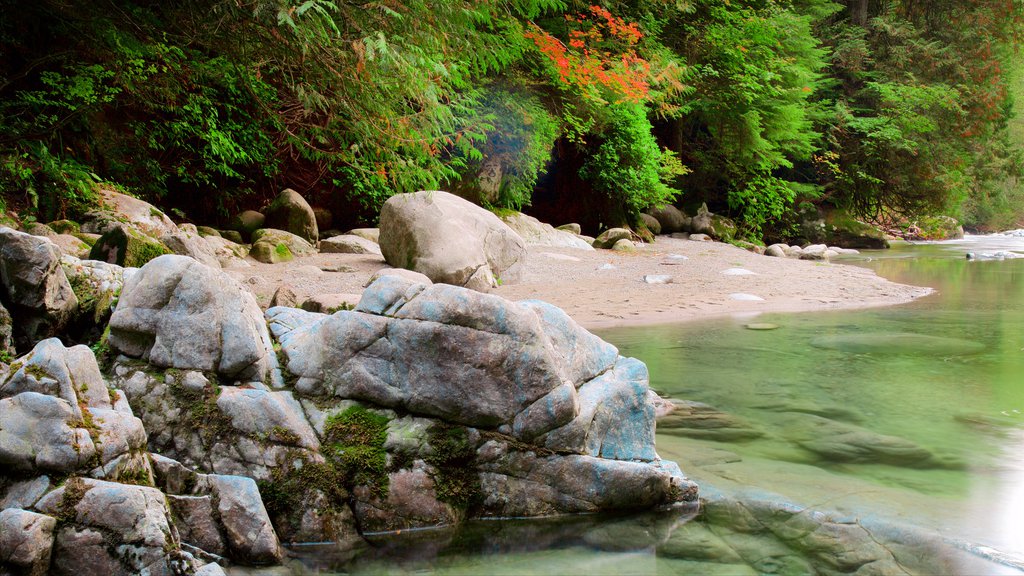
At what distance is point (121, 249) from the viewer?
5.51 meters

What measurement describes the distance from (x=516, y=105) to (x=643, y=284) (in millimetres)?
4489

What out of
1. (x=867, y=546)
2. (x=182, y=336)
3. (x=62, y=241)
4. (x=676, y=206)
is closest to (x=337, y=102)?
(x=62, y=241)

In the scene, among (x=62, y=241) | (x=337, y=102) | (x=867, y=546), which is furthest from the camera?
(x=337, y=102)

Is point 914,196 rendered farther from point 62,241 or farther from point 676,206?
point 62,241

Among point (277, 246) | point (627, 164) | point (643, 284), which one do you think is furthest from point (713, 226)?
point (277, 246)

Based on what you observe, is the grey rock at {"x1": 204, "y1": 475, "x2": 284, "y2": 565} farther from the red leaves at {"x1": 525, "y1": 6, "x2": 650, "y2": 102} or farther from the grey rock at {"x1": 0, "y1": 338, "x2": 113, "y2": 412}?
the red leaves at {"x1": 525, "y1": 6, "x2": 650, "y2": 102}

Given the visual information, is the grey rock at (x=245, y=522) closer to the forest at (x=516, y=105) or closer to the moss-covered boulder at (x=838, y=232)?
the forest at (x=516, y=105)

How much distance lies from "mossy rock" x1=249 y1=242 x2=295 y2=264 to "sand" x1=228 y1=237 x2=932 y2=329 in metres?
0.20

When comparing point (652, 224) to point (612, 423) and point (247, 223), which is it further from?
point (612, 423)

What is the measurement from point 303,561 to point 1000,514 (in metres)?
3.22

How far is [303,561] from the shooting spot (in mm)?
2783

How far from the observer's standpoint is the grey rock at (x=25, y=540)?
7.25 feet

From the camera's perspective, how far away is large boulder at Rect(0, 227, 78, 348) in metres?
3.47

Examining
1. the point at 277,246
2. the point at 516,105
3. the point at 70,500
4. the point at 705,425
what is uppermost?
the point at 516,105
